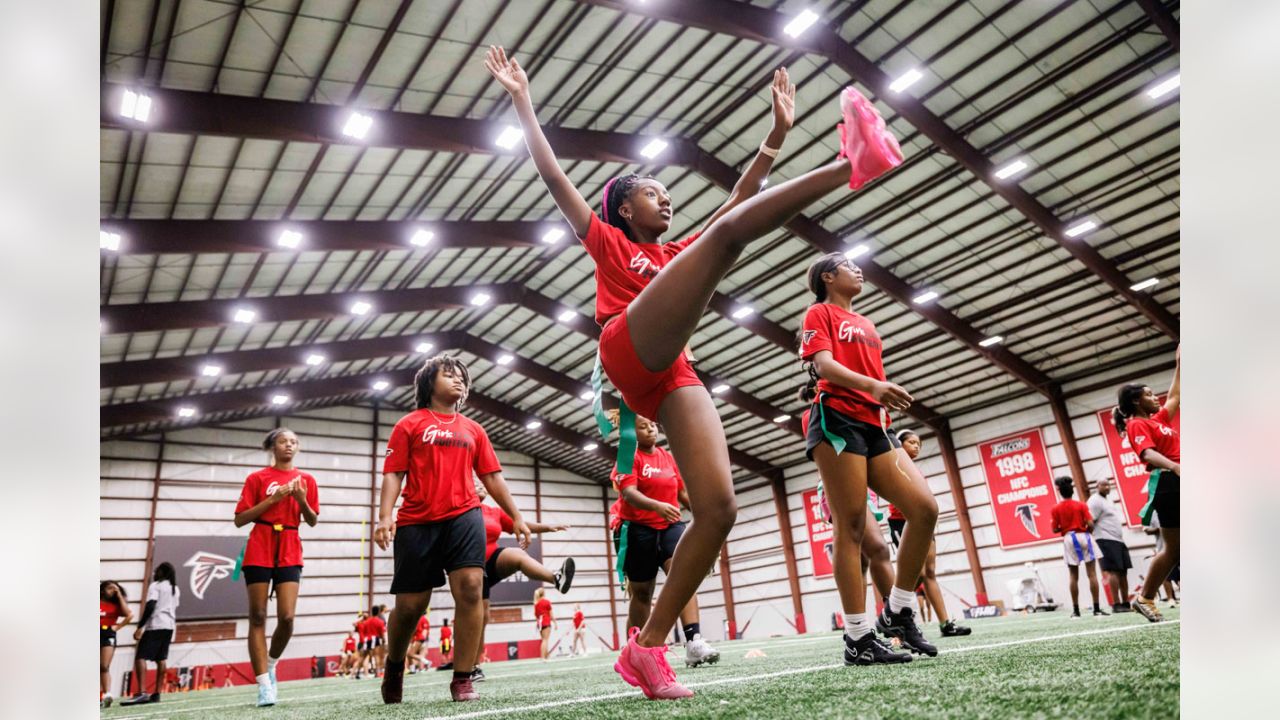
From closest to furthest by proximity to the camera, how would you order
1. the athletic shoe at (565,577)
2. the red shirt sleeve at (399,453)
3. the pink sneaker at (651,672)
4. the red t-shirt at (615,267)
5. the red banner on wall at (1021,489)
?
the pink sneaker at (651,672) → the red t-shirt at (615,267) → the red shirt sleeve at (399,453) → the athletic shoe at (565,577) → the red banner on wall at (1021,489)

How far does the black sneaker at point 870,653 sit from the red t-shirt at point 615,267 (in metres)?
1.84

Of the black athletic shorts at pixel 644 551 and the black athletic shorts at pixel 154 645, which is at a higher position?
the black athletic shorts at pixel 644 551

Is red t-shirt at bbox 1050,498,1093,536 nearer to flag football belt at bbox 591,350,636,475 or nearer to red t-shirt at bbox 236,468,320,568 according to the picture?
red t-shirt at bbox 236,468,320,568

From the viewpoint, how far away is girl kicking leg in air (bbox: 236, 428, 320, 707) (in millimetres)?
5125

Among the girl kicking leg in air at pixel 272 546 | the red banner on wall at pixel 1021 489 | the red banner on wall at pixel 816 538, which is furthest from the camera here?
Answer: the red banner on wall at pixel 816 538

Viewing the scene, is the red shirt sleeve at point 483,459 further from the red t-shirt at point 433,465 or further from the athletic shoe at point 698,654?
the athletic shoe at point 698,654

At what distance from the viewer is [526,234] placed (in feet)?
56.1

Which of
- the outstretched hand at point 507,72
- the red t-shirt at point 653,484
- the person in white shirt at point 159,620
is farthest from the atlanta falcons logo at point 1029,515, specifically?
the outstretched hand at point 507,72

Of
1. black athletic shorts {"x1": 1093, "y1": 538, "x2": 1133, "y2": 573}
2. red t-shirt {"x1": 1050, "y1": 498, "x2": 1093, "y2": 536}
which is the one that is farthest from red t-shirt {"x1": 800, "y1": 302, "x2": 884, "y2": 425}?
red t-shirt {"x1": 1050, "y1": 498, "x2": 1093, "y2": 536}

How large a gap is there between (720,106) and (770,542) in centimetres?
1961

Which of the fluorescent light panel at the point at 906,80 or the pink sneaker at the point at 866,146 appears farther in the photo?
the fluorescent light panel at the point at 906,80

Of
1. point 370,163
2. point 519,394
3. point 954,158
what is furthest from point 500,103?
point 519,394

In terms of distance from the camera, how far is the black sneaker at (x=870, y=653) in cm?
318

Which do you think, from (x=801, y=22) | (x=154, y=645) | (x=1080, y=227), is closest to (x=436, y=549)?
(x=154, y=645)
